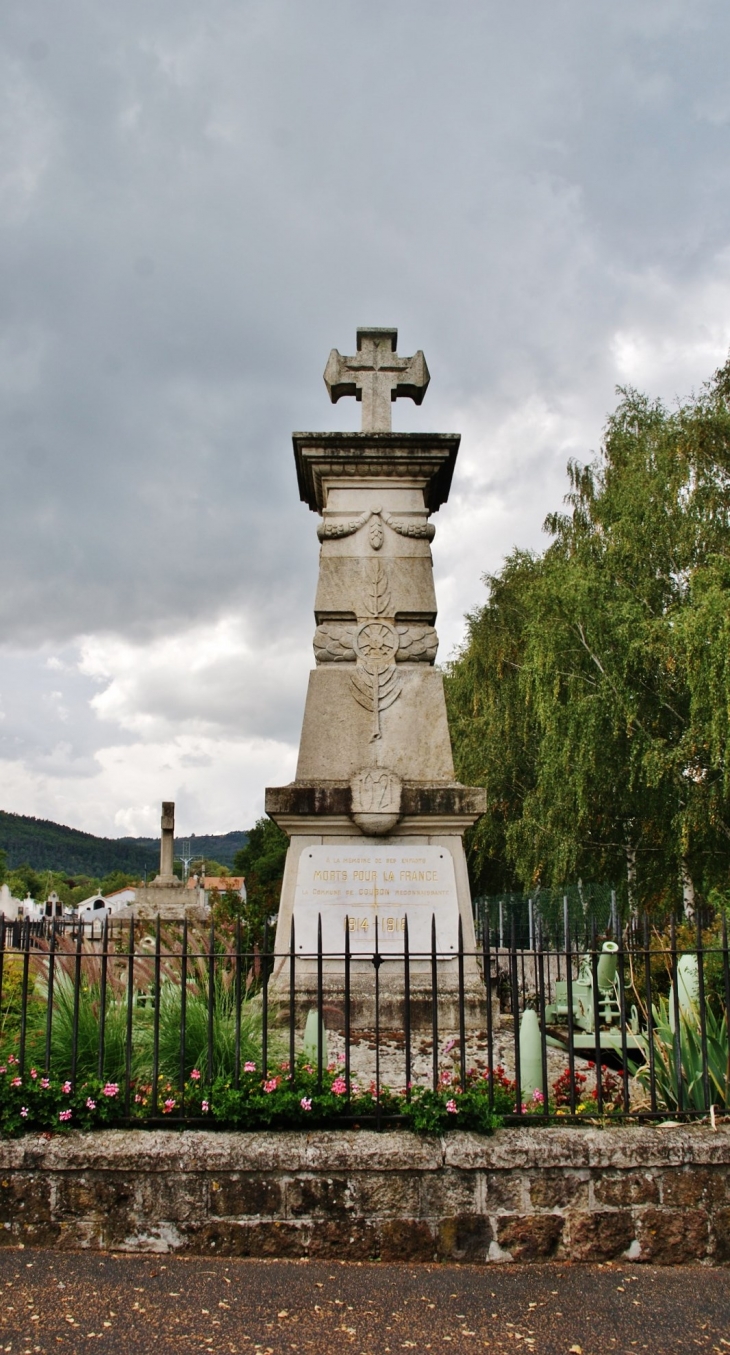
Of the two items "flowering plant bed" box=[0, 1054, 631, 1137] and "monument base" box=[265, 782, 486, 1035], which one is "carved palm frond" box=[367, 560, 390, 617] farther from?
"flowering plant bed" box=[0, 1054, 631, 1137]

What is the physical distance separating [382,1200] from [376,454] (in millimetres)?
5722

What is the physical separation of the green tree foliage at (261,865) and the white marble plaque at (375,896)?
359cm

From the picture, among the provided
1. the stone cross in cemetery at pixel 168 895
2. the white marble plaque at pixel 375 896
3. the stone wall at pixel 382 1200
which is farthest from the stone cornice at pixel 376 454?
the stone cross in cemetery at pixel 168 895

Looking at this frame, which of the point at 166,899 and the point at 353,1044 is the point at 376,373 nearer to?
the point at 353,1044

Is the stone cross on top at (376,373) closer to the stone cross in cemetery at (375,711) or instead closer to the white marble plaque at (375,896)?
the stone cross in cemetery at (375,711)

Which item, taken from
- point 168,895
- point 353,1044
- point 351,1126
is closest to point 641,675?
point 168,895

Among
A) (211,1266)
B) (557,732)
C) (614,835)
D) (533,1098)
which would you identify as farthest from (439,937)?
(614,835)

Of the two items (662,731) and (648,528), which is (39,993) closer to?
(662,731)

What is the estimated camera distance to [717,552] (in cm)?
1631

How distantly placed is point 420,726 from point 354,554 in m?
1.57

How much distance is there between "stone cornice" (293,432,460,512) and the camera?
25.1 ft

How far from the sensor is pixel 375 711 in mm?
7250

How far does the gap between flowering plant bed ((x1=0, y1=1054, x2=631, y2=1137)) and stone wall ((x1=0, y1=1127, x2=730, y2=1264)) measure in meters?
0.17

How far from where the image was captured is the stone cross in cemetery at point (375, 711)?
6727mm
